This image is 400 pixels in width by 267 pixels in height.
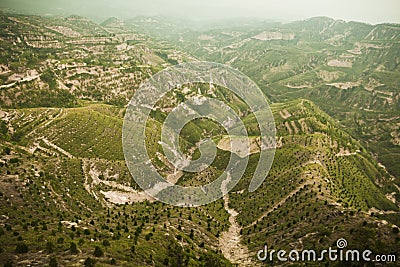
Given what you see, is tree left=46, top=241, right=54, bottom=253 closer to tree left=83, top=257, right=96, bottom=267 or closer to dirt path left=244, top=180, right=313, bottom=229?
tree left=83, top=257, right=96, bottom=267

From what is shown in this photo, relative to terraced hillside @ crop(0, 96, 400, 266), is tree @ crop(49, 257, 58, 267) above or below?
above

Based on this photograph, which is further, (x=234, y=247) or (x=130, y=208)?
(x=130, y=208)

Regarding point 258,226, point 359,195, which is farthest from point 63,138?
point 359,195

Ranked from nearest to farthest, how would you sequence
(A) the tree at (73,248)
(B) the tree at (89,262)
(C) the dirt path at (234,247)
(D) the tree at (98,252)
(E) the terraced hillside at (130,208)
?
(B) the tree at (89,262), (A) the tree at (73,248), (D) the tree at (98,252), (E) the terraced hillside at (130,208), (C) the dirt path at (234,247)

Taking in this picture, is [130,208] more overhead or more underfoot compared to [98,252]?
more underfoot

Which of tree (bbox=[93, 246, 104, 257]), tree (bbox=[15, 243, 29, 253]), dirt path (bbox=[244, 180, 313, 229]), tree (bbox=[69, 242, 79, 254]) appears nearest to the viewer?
tree (bbox=[15, 243, 29, 253])

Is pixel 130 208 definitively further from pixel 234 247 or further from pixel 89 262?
pixel 89 262

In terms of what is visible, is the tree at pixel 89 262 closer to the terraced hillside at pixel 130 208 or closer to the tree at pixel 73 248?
the terraced hillside at pixel 130 208

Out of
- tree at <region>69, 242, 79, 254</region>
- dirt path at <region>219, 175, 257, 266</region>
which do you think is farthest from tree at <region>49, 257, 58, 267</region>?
dirt path at <region>219, 175, 257, 266</region>

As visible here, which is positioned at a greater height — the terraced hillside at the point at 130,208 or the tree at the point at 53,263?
the tree at the point at 53,263

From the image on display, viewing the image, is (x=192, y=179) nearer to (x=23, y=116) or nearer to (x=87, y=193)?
(x=87, y=193)

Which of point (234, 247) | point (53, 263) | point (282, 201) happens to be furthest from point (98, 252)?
point (282, 201)

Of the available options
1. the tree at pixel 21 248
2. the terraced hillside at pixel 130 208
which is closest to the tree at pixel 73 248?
the terraced hillside at pixel 130 208
